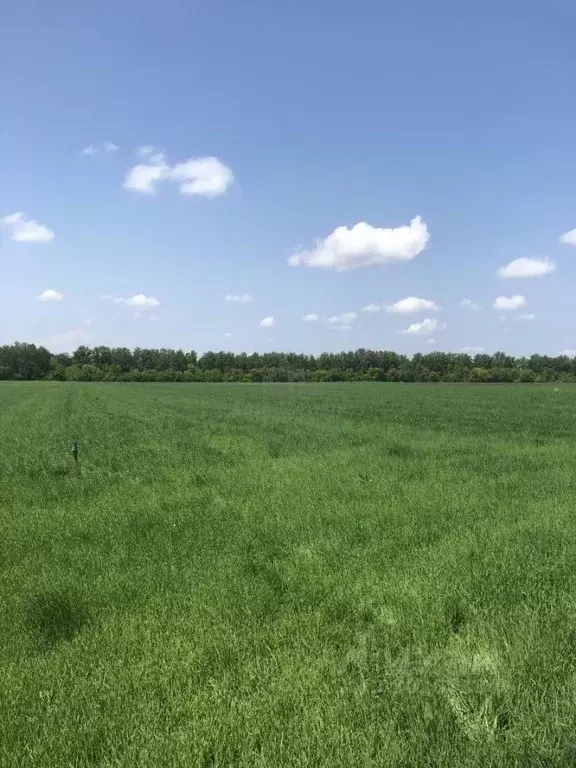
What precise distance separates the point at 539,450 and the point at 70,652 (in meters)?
13.9

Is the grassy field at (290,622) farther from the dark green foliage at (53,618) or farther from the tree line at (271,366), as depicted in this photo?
the tree line at (271,366)

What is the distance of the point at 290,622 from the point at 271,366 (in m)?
164

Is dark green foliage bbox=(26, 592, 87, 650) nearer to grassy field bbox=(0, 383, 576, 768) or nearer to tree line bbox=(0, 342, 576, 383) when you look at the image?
grassy field bbox=(0, 383, 576, 768)

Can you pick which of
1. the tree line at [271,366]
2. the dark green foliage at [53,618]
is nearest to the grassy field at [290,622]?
the dark green foliage at [53,618]

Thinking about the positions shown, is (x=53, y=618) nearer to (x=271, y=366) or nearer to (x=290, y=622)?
(x=290, y=622)

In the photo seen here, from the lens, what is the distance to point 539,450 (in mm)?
15438

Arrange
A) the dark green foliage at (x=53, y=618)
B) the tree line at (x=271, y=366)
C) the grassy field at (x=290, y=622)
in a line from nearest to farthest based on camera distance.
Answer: the grassy field at (x=290, y=622) < the dark green foliage at (x=53, y=618) < the tree line at (x=271, y=366)

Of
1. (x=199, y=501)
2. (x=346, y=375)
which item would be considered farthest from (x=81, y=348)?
(x=199, y=501)

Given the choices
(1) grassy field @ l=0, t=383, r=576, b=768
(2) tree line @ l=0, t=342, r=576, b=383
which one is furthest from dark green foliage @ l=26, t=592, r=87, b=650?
(2) tree line @ l=0, t=342, r=576, b=383

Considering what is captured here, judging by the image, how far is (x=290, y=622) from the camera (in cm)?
497

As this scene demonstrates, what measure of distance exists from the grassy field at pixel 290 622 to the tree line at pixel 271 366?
139m

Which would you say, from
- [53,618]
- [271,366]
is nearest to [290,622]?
[53,618]

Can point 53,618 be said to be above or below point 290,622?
below

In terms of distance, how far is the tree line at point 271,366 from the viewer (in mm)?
148250
